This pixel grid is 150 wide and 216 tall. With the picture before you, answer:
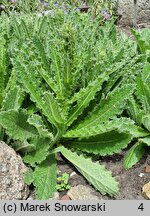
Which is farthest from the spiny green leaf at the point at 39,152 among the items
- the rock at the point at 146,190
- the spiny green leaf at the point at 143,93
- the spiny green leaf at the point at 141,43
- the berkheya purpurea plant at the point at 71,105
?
the spiny green leaf at the point at 141,43

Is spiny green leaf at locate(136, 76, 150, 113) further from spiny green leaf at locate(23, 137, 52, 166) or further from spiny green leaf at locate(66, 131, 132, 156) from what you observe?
spiny green leaf at locate(23, 137, 52, 166)

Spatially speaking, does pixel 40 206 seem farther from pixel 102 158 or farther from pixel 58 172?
pixel 102 158

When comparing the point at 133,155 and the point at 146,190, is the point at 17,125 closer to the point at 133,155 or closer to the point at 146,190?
the point at 133,155

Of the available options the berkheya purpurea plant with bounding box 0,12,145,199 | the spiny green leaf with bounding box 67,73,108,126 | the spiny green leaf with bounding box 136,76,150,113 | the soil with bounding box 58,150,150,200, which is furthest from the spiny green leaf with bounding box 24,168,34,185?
the spiny green leaf with bounding box 136,76,150,113

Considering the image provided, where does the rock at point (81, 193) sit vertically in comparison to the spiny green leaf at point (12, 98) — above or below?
below

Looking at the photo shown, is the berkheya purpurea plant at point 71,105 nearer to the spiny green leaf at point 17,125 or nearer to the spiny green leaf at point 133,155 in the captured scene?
the spiny green leaf at point 17,125

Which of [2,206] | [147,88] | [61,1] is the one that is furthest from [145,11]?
[2,206]

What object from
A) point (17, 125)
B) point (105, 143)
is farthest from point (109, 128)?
point (17, 125)
